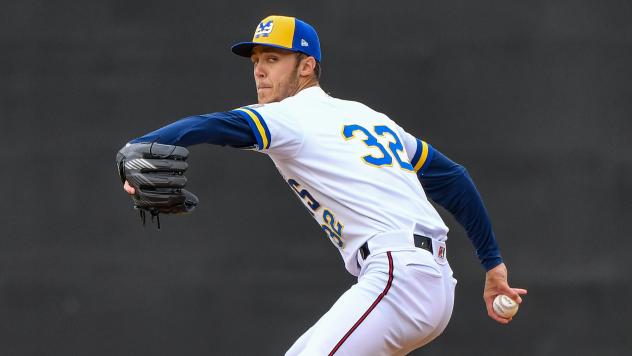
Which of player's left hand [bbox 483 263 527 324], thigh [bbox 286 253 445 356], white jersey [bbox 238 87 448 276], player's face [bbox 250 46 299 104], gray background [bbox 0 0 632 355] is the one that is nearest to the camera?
thigh [bbox 286 253 445 356]

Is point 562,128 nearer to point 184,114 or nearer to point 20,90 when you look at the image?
point 184,114

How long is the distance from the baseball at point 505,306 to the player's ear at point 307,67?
40.0 inches

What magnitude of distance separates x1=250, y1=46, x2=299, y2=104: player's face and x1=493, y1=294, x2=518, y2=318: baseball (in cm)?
101

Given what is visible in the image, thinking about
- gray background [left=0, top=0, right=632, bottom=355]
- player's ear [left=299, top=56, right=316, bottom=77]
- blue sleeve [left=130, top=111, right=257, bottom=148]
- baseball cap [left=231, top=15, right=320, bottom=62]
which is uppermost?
baseball cap [left=231, top=15, right=320, bottom=62]

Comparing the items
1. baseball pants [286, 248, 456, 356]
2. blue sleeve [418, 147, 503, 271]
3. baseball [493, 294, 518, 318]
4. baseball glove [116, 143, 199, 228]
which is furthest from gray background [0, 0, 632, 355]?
baseball glove [116, 143, 199, 228]

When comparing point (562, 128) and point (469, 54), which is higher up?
point (469, 54)

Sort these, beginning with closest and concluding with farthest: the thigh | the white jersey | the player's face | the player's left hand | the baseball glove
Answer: the baseball glove, the thigh, the white jersey, the player's face, the player's left hand

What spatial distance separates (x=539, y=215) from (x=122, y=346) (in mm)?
2266

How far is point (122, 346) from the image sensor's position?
4.57 m

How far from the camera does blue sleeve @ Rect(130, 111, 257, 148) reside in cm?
237

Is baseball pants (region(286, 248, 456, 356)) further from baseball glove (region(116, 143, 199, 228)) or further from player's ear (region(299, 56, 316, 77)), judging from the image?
player's ear (region(299, 56, 316, 77))

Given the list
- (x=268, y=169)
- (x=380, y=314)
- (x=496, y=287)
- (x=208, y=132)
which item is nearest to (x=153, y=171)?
(x=208, y=132)

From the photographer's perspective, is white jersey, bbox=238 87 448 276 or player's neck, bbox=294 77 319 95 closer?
white jersey, bbox=238 87 448 276

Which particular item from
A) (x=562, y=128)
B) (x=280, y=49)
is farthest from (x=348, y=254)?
(x=562, y=128)
